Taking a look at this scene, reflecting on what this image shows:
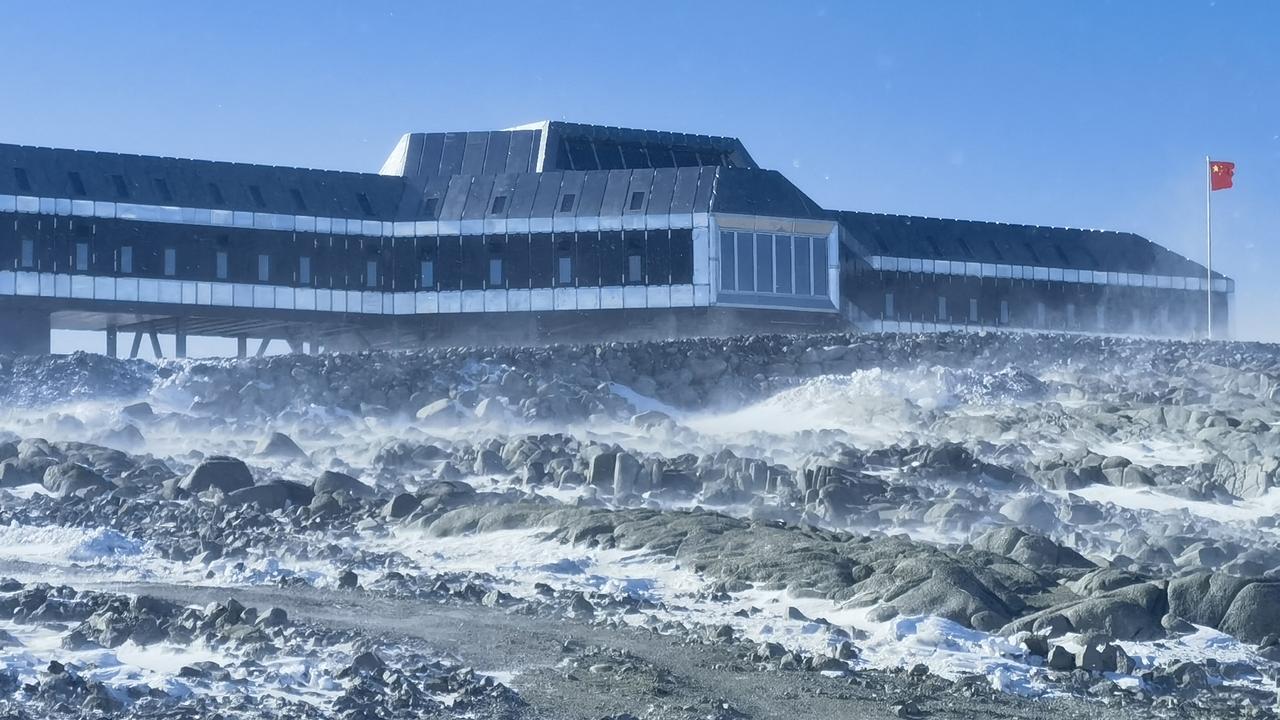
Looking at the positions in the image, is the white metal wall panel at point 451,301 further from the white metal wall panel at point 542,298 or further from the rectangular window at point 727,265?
the rectangular window at point 727,265

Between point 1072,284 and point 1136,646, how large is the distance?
48.5 meters

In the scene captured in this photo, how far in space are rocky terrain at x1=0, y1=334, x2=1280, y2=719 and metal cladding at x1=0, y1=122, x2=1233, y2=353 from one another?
7938 millimetres

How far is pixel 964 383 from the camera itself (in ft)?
120

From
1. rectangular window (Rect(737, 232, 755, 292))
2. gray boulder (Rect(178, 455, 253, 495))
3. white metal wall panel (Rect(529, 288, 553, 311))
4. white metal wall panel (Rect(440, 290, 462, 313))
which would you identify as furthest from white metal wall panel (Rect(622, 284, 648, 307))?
gray boulder (Rect(178, 455, 253, 495))

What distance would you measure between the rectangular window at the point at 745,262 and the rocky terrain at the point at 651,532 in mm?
7547

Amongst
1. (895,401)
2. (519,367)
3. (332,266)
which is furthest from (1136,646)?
(332,266)

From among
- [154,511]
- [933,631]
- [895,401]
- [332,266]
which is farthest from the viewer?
[332,266]

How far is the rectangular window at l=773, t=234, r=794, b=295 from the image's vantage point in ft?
157

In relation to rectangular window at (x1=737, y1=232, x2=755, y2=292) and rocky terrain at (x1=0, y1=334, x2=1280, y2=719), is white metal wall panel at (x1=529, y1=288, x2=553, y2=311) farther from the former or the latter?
rocky terrain at (x1=0, y1=334, x2=1280, y2=719)

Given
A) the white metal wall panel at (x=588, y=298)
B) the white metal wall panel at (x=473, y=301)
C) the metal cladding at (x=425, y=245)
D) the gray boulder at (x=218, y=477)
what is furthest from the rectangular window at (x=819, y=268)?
the gray boulder at (x=218, y=477)

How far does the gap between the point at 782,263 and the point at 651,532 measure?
2954 cm

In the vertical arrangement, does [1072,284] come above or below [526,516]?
above

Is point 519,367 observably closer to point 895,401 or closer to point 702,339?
point 702,339

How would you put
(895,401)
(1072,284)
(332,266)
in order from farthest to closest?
A: (1072,284), (332,266), (895,401)
